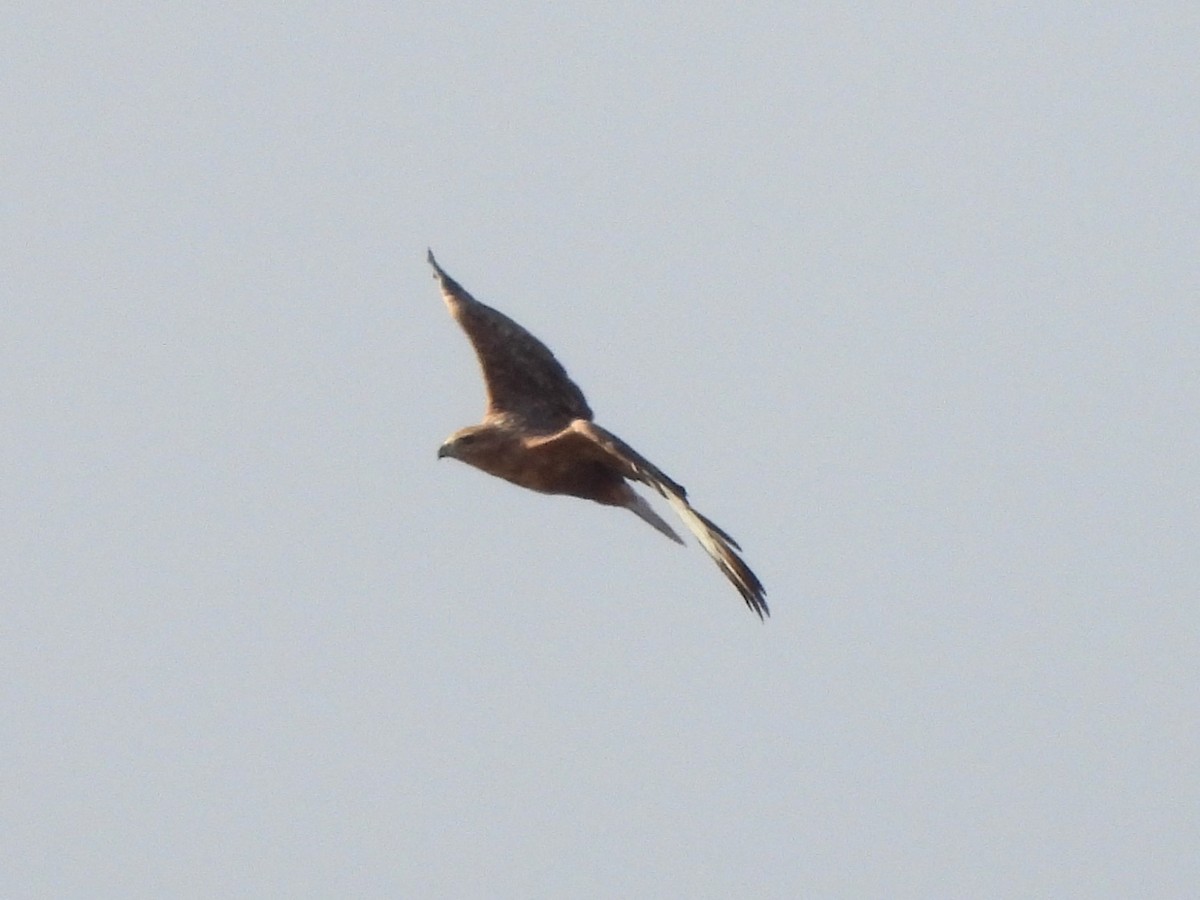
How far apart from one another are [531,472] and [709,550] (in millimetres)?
2420

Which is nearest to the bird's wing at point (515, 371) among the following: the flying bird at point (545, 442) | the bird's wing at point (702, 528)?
the flying bird at point (545, 442)

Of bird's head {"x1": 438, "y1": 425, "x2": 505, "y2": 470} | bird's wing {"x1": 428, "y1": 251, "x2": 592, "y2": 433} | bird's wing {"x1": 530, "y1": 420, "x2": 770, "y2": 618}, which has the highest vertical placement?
bird's wing {"x1": 428, "y1": 251, "x2": 592, "y2": 433}

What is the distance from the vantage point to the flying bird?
1697cm

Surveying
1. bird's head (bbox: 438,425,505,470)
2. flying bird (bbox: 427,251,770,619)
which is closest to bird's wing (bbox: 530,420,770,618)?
flying bird (bbox: 427,251,770,619)

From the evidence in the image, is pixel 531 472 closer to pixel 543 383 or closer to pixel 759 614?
pixel 543 383

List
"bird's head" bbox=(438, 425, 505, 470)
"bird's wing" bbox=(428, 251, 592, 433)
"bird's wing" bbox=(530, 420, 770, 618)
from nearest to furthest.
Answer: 1. "bird's wing" bbox=(530, 420, 770, 618)
2. "bird's head" bbox=(438, 425, 505, 470)
3. "bird's wing" bbox=(428, 251, 592, 433)

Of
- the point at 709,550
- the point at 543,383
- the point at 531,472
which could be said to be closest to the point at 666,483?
the point at 709,550

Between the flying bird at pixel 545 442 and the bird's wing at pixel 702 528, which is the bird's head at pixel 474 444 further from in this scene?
the bird's wing at pixel 702 528

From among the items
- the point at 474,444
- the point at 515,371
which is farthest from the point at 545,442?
the point at 515,371

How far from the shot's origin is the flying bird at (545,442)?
17.0 meters

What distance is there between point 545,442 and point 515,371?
1780mm

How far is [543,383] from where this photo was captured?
2042cm

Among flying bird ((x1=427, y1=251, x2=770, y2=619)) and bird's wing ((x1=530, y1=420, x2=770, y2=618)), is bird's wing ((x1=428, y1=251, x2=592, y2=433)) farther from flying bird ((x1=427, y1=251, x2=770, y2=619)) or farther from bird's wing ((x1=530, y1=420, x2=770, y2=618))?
bird's wing ((x1=530, y1=420, x2=770, y2=618))

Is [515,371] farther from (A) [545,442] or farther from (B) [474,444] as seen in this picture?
(A) [545,442]
